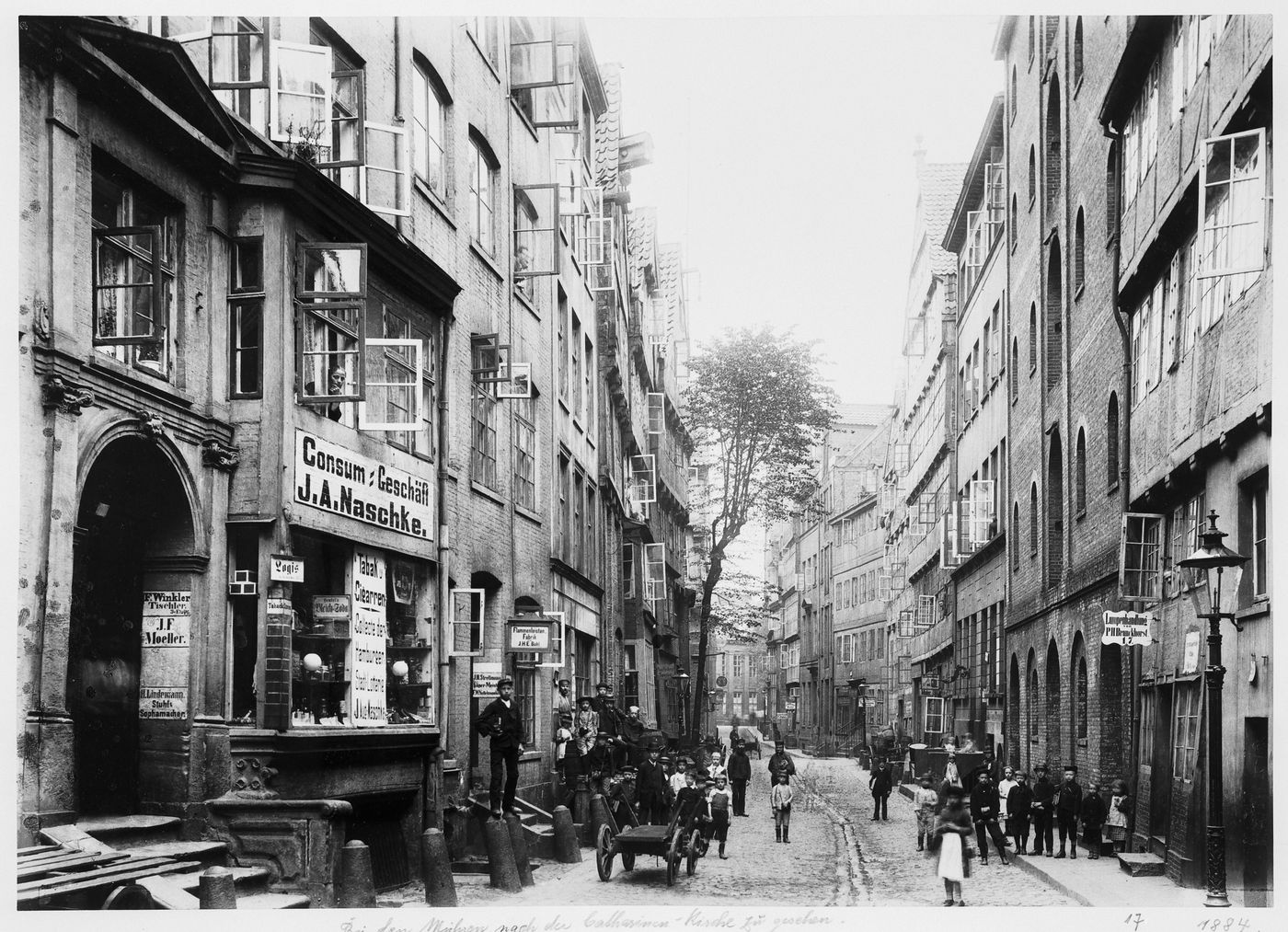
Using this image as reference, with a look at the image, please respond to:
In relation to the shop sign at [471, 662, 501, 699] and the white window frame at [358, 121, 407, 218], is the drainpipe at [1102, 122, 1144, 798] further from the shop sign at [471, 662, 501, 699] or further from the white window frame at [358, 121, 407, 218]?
the white window frame at [358, 121, 407, 218]

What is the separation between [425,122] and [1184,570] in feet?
38.5

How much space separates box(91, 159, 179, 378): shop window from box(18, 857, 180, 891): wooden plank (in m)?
4.20

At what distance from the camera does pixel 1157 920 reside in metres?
12.8

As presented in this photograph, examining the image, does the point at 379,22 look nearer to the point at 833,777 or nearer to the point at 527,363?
the point at 527,363

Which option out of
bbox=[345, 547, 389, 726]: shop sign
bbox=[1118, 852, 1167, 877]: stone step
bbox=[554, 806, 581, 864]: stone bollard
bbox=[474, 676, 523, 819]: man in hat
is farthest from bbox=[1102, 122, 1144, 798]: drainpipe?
bbox=[345, 547, 389, 726]: shop sign

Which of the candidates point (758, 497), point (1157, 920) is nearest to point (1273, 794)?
point (1157, 920)

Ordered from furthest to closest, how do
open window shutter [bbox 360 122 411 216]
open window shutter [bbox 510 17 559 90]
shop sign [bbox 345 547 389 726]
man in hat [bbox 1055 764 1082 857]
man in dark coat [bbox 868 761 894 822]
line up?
man in dark coat [bbox 868 761 894 822] → open window shutter [bbox 510 17 559 90] → man in hat [bbox 1055 764 1082 857] → open window shutter [bbox 360 122 411 216] → shop sign [bbox 345 547 389 726]

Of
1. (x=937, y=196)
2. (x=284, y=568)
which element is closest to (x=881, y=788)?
(x=284, y=568)

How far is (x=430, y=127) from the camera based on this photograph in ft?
70.1

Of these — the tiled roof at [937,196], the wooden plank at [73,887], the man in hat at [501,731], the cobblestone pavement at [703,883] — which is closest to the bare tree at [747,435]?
the tiled roof at [937,196]

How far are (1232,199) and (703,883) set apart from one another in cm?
1010

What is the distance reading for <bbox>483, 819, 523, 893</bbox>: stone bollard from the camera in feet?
56.0

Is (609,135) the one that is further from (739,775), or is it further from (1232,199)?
(1232,199)

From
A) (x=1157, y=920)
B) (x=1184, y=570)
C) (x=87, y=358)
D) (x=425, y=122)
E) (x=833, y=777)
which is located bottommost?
(x=833, y=777)
